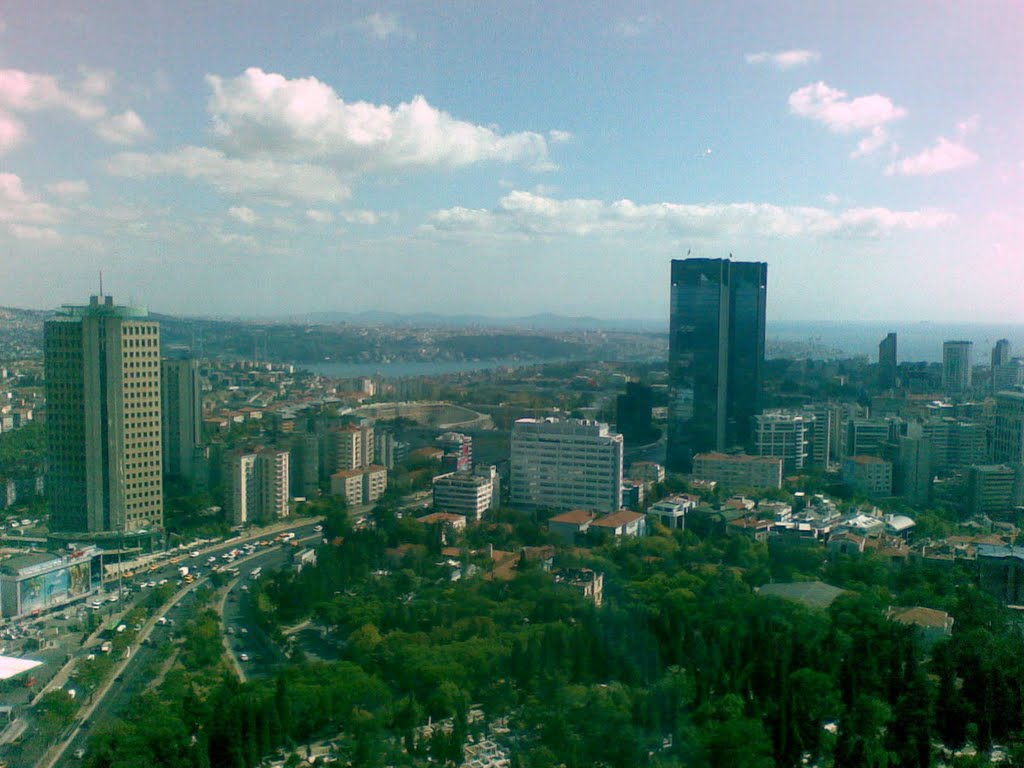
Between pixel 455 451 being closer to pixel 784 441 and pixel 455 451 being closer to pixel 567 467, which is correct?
pixel 567 467

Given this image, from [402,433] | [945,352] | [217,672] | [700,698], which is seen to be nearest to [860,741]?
[700,698]

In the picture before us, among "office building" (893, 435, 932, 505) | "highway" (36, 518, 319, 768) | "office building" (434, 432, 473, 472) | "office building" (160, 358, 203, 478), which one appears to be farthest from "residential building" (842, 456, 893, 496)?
"office building" (160, 358, 203, 478)

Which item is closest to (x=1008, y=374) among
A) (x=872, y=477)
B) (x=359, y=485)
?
(x=872, y=477)

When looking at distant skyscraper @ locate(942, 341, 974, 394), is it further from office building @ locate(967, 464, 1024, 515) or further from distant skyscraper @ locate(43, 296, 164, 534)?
distant skyscraper @ locate(43, 296, 164, 534)

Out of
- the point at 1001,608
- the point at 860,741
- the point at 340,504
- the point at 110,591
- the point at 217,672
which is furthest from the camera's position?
the point at 340,504

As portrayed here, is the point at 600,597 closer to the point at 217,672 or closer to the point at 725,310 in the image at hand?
the point at 217,672

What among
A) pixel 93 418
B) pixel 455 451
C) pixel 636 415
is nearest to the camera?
pixel 93 418
